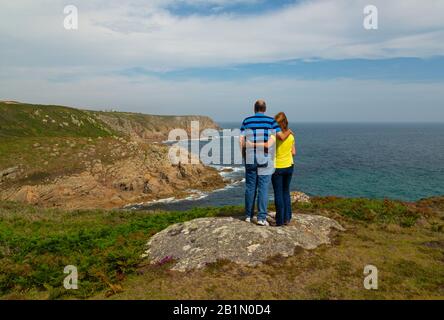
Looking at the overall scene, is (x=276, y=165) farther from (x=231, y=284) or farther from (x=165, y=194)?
(x=165, y=194)

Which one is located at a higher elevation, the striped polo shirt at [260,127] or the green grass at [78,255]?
the striped polo shirt at [260,127]

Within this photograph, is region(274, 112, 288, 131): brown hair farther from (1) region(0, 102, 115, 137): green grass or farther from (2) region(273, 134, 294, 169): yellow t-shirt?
(1) region(0, 102, 115, 137): green grass

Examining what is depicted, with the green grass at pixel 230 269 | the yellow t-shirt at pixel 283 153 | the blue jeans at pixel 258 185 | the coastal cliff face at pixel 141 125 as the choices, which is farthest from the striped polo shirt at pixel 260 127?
the coastal cliff face at pixel 141 125

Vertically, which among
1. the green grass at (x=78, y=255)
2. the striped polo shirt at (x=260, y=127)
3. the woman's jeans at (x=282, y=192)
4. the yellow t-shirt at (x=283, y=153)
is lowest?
the green grass at (x=78, y=255)

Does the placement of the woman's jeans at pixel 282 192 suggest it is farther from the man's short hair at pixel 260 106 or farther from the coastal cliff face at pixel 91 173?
the coastal cliff face at pixel 91 173

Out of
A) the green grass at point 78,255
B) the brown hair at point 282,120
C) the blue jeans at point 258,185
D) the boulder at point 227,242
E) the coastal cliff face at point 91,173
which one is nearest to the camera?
the green grass at point 78,255

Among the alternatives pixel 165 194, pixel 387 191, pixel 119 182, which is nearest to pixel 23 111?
pixel 119 182

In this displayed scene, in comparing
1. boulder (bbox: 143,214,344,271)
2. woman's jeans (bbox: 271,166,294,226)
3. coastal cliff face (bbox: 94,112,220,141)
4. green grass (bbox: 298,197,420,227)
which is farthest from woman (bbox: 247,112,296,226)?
coastal cliff face (bbox: 94,112,220,141)

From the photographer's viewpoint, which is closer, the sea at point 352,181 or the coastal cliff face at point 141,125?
the sea at point 352,181

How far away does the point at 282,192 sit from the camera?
10047 millimetres

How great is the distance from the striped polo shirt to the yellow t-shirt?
490mm

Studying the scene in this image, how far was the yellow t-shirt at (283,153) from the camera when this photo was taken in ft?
31.8

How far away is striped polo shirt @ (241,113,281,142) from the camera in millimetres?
9266

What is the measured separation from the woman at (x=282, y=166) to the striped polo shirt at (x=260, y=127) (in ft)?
0.57
